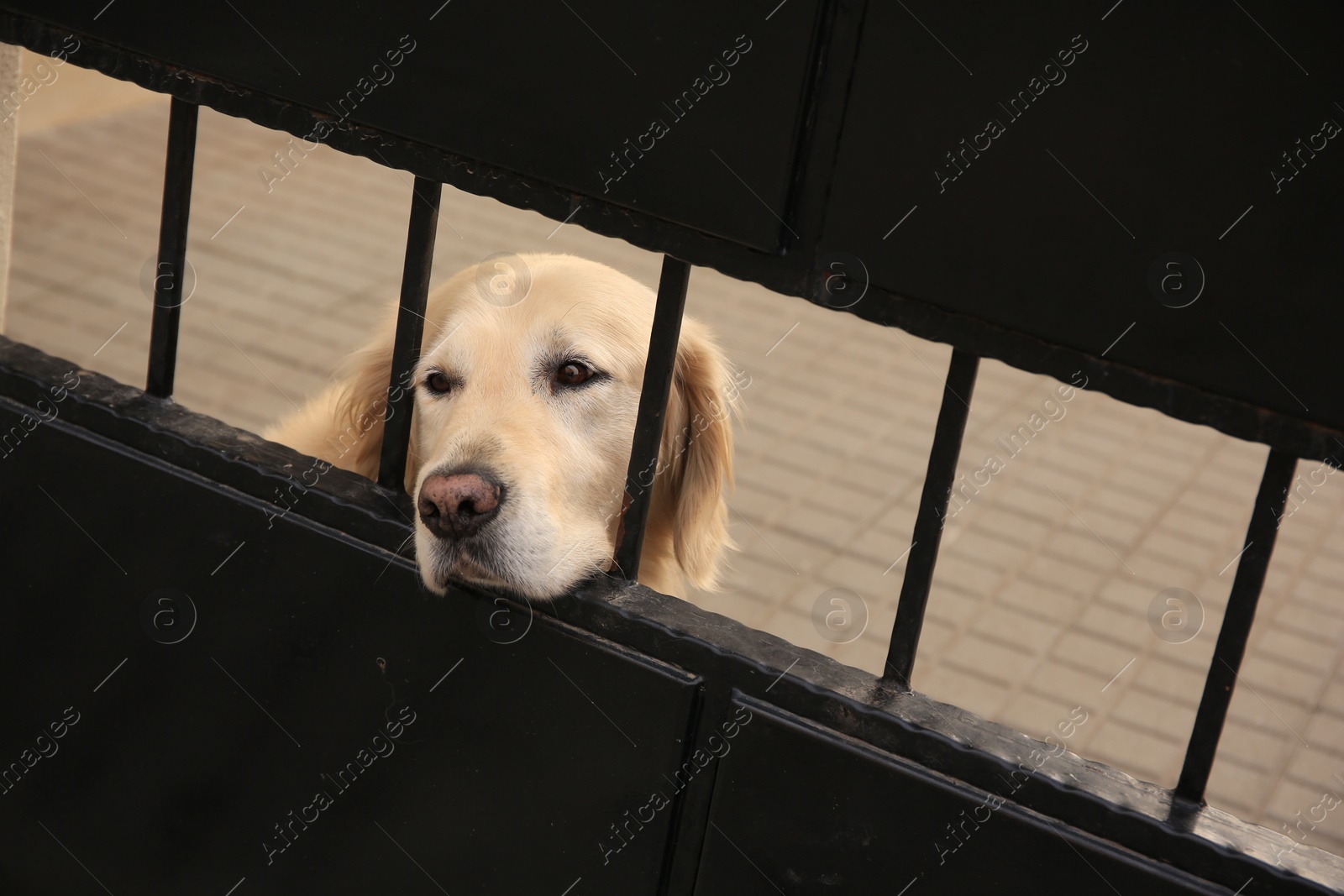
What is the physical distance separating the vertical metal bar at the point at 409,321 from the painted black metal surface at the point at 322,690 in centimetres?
6

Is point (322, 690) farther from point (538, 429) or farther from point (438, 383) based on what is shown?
point (438, 383)

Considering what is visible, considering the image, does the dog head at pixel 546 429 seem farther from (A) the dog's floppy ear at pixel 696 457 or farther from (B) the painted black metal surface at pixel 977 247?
(B) the painted black metal surface at pixel 977 247

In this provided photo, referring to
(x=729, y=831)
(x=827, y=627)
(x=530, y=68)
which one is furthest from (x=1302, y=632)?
(x=530, y=68)

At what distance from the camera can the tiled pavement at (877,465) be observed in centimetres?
491

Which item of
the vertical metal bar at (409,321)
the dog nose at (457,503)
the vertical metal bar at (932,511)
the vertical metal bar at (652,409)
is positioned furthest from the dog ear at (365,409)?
the vertical metal bar at (932,511)

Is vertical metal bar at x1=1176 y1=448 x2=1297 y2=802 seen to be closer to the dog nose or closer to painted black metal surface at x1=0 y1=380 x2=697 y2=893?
painted black metal surface at x1=0 y1=380 x2=697 y2=893

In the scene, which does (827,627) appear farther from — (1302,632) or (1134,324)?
(1134,324)

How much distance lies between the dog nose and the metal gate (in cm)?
18

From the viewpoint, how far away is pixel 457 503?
219 cm

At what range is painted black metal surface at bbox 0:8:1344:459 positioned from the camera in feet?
4.20

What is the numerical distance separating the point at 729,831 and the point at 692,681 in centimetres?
23

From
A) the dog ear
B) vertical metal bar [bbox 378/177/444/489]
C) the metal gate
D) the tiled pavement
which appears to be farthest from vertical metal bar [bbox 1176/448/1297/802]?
the tiled pavement

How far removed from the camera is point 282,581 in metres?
2.01

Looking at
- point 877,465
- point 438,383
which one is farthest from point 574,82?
point 877,465
